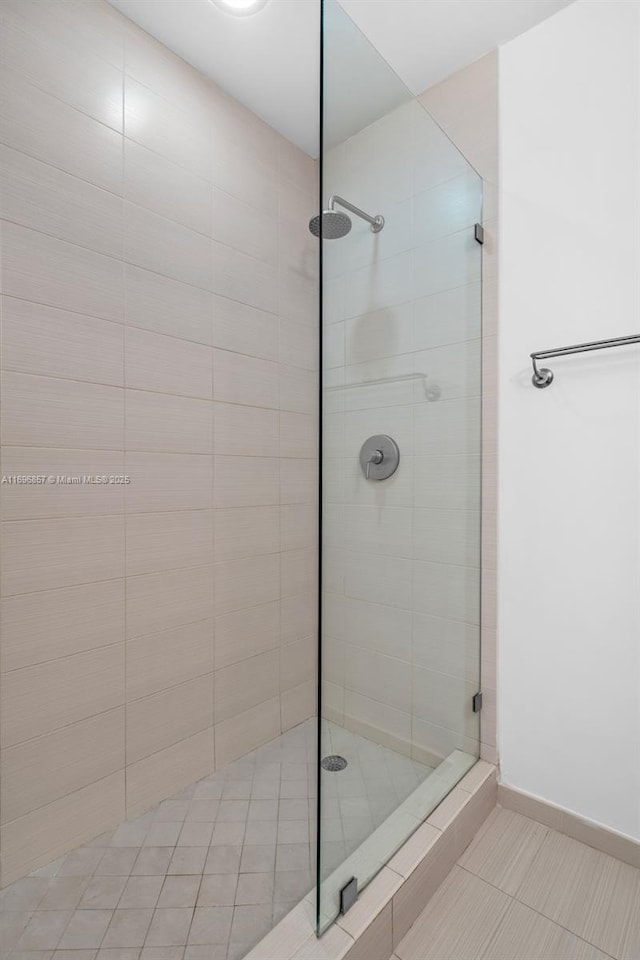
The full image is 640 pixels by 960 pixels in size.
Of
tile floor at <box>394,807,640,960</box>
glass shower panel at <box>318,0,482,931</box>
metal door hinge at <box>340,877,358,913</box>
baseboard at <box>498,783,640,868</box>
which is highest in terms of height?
glass shower panel at <box>318,0,482,931</box>

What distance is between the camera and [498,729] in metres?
1.56

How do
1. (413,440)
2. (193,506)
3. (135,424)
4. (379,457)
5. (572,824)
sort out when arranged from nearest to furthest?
1. (379,457)
2. (413,440)
3. (572,824)
4. (135,424)
5. (193,506)

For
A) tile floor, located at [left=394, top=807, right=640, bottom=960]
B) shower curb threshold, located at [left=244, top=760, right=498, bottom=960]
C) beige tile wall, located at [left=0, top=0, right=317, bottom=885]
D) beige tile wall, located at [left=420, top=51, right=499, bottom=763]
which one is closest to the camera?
shower curb threshold, located at [left=244, top=760, right=498, bottom=960]

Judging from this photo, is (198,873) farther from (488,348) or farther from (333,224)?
(488,348)

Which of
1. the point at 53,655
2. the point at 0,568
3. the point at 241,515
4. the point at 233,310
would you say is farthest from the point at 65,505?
the point at 233,310

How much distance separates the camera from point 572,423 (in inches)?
56.0

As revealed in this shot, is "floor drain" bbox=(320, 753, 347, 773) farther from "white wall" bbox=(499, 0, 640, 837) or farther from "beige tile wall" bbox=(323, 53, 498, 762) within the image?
"white wall" bbox=(499, 0, 640, 837)

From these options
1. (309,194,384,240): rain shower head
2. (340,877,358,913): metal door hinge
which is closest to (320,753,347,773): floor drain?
(340,877,358,913): metal door hinge

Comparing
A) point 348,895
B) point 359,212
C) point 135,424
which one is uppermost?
point 359,212

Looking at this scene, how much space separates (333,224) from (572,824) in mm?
1680

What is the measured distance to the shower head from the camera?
989mm

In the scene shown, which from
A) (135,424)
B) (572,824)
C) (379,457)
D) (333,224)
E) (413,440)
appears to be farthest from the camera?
(135,424)

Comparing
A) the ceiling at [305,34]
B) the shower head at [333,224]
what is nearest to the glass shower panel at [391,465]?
the shower head at [333,224]

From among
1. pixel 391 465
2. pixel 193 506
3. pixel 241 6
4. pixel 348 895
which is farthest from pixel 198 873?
pixel 241 6
